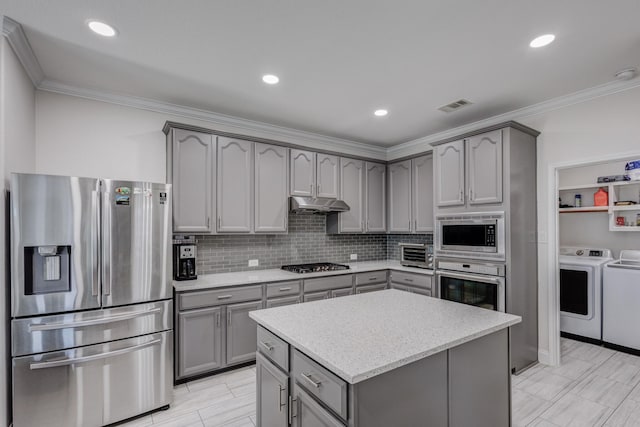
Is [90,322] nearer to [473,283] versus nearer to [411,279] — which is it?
[411,279]

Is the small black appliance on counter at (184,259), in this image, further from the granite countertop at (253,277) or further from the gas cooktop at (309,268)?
the gas cooktop at (309,268)

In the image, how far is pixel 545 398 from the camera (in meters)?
2.58

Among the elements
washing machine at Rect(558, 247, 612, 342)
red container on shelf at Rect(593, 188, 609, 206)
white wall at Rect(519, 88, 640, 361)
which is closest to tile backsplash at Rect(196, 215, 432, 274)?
white wall at Rect(519, 88, 640, 361)

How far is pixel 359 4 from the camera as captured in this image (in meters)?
1.79

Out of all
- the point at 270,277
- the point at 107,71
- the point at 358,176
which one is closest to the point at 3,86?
the point at 107,71

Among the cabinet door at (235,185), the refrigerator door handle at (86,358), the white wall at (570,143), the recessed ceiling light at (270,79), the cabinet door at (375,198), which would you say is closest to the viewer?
the refrigerator door handle at (86,358)

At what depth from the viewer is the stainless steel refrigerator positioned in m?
1.99

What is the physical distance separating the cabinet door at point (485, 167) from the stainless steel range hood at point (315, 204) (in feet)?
4.90

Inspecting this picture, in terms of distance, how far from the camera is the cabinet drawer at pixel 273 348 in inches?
62.4

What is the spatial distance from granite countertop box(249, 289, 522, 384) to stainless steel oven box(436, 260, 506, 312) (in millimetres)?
1198

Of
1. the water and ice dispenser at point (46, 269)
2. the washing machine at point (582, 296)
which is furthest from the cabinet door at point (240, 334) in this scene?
the washing machine at point (582, 296)

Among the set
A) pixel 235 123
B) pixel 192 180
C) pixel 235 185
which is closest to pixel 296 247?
pixel 235 185

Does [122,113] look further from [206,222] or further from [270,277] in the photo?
[270,277]

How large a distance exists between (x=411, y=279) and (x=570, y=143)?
2.15m
